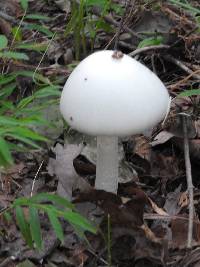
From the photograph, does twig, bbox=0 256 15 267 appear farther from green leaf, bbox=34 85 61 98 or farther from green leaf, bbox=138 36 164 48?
green leaf, bbox=138 36 164 48

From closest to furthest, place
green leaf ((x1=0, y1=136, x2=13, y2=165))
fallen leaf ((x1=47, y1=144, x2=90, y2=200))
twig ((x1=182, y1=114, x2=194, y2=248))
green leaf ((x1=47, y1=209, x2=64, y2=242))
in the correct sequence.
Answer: green leaf ((x1=0, y1=136, x2=13, y2=165)) < green leaf ((x1=47, y1=209, x2=64, y2=242)) < twig ((x1=182, y1=114, x2=194, y2=248)) < fallen leaf ((x1=47, y1=144, x2=90, y2=200))

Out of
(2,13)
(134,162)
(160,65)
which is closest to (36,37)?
(2,13)

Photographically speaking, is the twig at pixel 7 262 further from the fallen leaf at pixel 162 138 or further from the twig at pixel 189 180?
the fallen leaf at pixel 162 138

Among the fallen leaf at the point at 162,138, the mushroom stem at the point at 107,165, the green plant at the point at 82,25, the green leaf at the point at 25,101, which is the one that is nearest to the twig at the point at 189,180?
the fallen leaf at the point at 162,138

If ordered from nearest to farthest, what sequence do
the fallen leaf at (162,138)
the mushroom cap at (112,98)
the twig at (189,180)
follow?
the mushroom cap at (112,98)
the twig at (189,180)
the fallen leaf at (162,138)

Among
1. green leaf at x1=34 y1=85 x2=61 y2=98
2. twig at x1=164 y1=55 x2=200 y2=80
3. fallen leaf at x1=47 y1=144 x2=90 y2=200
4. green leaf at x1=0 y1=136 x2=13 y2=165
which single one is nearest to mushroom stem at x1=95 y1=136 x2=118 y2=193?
fallen leaf at x1=47 y1=144 x2=90 y2=200

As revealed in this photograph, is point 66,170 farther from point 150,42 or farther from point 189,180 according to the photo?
point 150,42

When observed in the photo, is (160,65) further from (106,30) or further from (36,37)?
(36,37)
